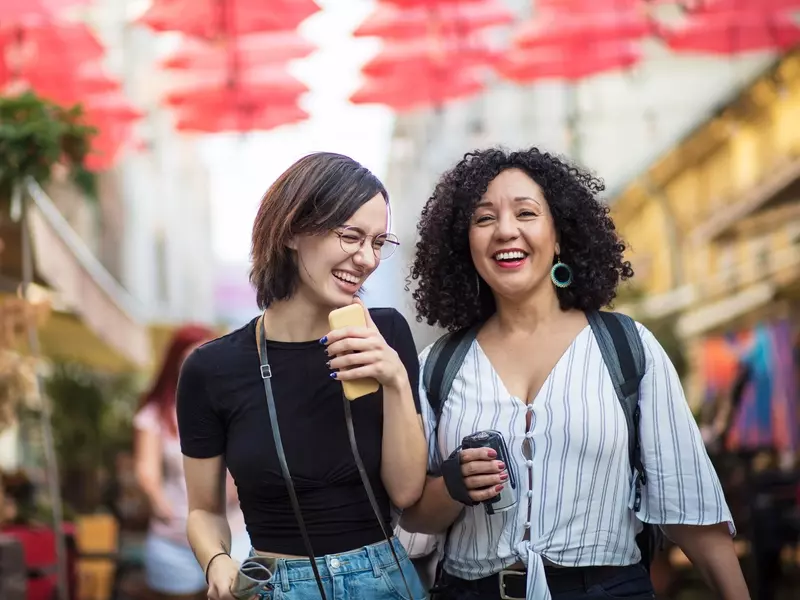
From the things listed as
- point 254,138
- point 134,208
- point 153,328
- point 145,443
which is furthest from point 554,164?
point 134,208

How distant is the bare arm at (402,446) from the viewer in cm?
244

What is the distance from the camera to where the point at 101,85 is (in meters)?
9.77

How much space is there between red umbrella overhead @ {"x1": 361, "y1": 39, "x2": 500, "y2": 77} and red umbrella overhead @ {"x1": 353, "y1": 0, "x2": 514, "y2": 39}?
158mm

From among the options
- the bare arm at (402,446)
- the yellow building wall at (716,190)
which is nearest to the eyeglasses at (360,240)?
the bare arm at (402,446)

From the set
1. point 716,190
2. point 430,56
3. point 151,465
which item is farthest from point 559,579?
point 716,190

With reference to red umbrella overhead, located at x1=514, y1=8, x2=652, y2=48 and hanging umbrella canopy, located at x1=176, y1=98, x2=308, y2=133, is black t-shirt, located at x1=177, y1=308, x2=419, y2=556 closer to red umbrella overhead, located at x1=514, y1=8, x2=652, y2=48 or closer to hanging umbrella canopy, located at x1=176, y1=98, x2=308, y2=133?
red umbrella overhead, located at x1=514, y1=8, x2=652, y2=48

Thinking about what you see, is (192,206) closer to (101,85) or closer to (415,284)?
(101,85)

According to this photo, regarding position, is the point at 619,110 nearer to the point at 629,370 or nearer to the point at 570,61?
the point at 570,61

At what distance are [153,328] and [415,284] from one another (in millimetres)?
16238

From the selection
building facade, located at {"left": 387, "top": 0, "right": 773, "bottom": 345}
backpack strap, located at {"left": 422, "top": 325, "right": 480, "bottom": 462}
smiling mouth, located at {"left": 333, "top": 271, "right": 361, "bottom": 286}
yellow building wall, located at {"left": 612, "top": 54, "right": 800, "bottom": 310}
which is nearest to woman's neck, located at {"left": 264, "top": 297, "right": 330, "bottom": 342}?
smiling mouth, located at {"left": 333, "top": 271, "right": 361, "bottom": 286}

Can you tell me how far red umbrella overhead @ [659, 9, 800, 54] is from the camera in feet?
26.9

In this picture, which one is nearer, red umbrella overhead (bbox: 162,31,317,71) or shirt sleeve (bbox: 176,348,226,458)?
shirt sleeve (bbox: 176,348,226,458)

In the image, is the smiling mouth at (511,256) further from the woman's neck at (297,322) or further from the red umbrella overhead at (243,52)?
the red umbrella overhead at (243,52)

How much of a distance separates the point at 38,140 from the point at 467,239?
3151 mm
